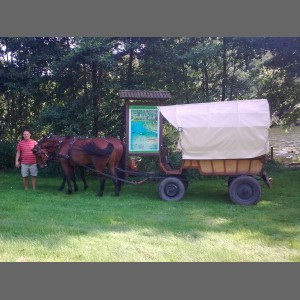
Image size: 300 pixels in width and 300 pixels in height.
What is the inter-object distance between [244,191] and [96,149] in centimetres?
400

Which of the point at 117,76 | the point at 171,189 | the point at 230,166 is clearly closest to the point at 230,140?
the point at 230,166

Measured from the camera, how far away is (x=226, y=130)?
34.1ft

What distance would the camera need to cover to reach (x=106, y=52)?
14.4 metres

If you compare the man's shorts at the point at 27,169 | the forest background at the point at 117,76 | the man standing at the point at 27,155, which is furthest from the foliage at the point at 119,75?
the man's shorts at the point at 27,169

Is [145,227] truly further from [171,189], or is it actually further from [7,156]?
[7,156]

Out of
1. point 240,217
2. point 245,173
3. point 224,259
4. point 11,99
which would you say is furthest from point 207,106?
point 11,99

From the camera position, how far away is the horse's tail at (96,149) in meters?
11.6

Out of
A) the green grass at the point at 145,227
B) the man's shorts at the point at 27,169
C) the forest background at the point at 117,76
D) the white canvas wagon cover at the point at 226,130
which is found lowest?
the green grass at the point at 145,227

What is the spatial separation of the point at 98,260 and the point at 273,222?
403cm

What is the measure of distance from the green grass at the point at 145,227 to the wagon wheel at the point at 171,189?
22cm

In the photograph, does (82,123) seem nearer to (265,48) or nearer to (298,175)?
(265,48)

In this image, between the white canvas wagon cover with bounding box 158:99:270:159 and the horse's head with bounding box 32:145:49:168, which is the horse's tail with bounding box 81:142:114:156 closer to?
the horse's head with bounding box 32:145:49:168

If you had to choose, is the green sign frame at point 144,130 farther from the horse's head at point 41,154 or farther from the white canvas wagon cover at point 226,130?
the horse's head at point 41,154

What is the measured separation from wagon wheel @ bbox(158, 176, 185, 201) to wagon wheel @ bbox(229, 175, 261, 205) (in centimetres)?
125
